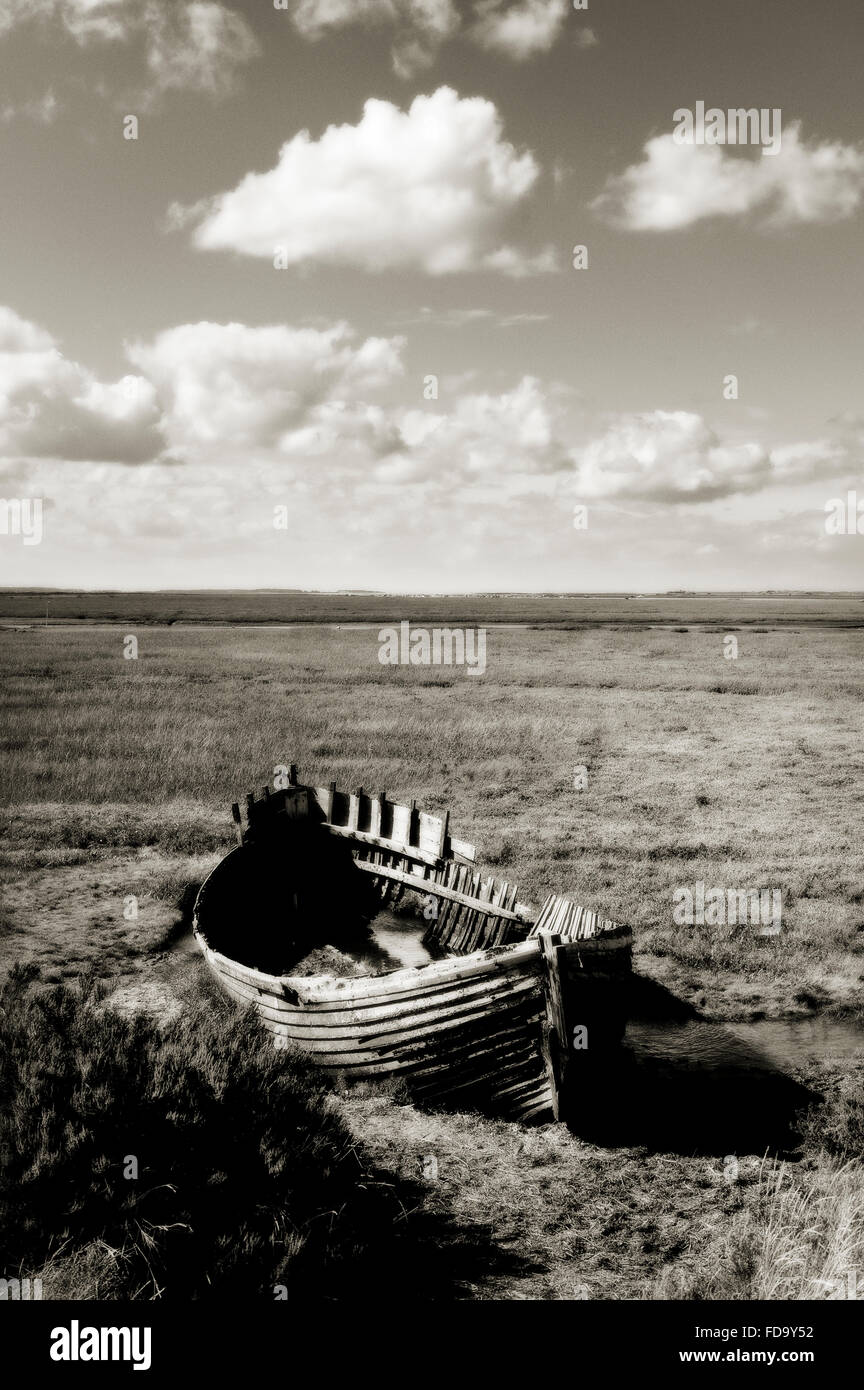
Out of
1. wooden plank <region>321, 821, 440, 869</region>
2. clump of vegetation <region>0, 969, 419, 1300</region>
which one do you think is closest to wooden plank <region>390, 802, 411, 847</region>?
wooden plank <region>321, 821, 440, 869</region>

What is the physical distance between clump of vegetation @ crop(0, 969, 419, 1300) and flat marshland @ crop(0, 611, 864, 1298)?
4.4 inches

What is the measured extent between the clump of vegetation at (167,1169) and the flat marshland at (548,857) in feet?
0.36

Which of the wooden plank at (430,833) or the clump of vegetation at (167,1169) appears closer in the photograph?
the clump of vegetation at (167,1169)

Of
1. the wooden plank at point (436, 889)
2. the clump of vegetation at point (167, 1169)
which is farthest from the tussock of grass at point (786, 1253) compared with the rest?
the wooden plank at point (436, 889)

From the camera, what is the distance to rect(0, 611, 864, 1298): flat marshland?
580 cm

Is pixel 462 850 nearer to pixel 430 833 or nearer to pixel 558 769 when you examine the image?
pixel 430 833

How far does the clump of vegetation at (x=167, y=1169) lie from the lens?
178 inches

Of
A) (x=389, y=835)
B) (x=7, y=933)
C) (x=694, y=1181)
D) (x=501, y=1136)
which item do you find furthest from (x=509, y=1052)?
(x=7, y=933)

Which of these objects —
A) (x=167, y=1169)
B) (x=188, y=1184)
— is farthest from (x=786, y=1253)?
(x=167, y=1169)

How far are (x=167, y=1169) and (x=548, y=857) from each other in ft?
32.4

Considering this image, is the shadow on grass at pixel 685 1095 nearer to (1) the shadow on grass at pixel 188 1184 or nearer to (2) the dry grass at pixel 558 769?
(2) the dry grass at pixel 558 769

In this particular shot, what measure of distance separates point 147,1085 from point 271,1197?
1086 millimetres

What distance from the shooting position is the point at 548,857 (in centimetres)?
1428

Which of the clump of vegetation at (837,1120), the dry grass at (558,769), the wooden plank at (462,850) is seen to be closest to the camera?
the clump of vegetation at (837,1120)
